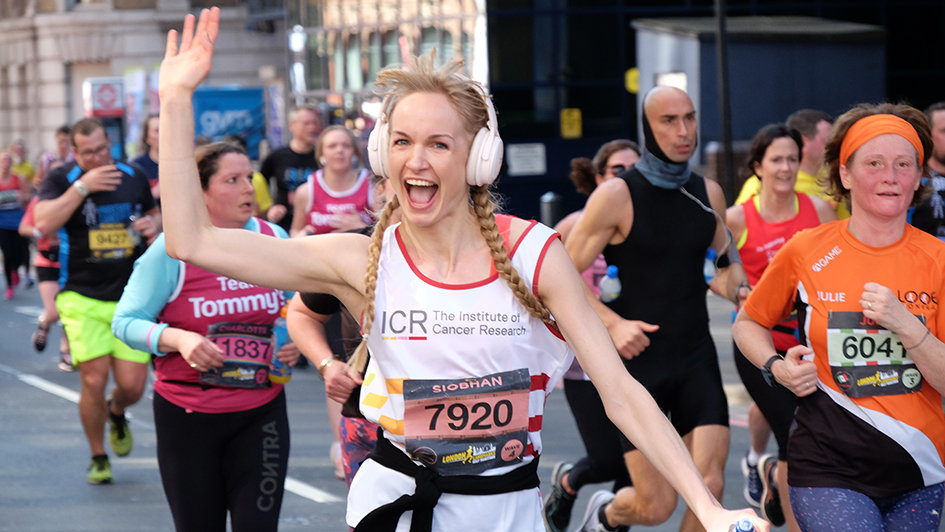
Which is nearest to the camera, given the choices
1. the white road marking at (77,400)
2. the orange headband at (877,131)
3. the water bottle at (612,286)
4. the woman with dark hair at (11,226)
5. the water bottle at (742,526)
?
the water bottle at (742,526)

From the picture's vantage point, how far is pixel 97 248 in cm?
784

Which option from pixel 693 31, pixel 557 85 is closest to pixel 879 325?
pixel 693 31

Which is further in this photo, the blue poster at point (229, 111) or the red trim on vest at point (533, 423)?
the blue poster at point (229, 111)

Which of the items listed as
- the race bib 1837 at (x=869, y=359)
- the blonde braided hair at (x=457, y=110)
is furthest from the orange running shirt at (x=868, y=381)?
the blonde braided hair at (x=457, y=110)

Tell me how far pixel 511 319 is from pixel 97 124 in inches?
229

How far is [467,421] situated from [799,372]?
1333mm

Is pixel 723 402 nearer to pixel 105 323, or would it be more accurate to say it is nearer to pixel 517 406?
pixel 517 406

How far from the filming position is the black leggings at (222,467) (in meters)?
4.36

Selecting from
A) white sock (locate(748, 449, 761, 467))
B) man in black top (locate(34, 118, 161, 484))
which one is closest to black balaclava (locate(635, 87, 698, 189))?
white sock (locate(748, 449, 761, 467))

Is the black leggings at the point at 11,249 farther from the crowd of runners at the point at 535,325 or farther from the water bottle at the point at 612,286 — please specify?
the water bottle at the point at 612,286

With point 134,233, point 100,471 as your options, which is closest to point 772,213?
point 134,233

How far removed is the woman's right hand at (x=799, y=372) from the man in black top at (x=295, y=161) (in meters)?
7.56

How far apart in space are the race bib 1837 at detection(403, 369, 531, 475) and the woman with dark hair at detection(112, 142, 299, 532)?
5.51 ft

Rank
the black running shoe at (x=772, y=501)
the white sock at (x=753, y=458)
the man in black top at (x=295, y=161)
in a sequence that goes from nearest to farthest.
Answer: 1. the black running shoe at (x=772, y=501)
2. the white sock at (x=753, y=458)
3. the man in black top at (x=295, y=161)
